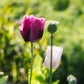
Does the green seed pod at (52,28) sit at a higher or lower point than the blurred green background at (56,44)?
higher

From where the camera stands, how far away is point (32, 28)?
45cm

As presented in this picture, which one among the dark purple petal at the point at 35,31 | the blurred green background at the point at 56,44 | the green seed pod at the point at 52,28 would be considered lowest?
the blurred green background at the point at 56,44

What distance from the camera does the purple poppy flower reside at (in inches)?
17.8

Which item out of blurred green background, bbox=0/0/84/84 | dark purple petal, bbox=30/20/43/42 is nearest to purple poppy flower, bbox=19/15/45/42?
dark purple petal, bbox=30/20/43/42

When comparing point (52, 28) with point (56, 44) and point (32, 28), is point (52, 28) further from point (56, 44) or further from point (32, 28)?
point (56, 44)

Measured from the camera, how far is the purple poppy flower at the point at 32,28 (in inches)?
17.8

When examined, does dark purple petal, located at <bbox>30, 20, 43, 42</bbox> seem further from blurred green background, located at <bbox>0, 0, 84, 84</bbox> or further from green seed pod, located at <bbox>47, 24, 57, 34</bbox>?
blurred green background, located at <bbox>0, 0, 84, 84</bbox>

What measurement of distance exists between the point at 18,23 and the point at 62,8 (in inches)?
14.8

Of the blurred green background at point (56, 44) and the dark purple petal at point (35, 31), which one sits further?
the blurred green background at point (56, 44)

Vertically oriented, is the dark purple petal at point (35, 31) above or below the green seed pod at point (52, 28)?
below

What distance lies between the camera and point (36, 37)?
0.46 m

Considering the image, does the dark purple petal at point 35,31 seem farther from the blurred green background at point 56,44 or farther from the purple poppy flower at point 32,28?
the blurred green background at point 56,44

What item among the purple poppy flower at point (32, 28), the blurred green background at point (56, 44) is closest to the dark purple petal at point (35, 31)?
the purple poppy flower at point (32, 28)

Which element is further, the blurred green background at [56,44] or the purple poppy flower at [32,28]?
the blurred green background at [56,44]
